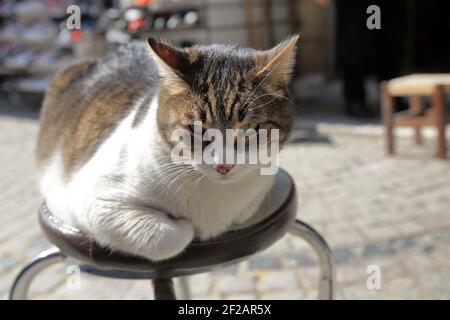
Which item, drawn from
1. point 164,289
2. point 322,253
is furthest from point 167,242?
point 322,253

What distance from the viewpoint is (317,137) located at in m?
5.33

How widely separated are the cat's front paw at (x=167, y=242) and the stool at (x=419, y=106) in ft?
11.8

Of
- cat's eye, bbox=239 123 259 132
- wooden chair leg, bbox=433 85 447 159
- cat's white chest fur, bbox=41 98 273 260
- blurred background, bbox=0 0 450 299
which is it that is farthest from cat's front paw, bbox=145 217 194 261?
wooden chair leg, bbox=433 85 447 159

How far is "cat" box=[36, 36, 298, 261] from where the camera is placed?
1.20 meters

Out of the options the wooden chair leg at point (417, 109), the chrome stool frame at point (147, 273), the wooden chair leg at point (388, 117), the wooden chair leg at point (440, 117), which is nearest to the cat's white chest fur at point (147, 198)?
the chrome stool frame at point (147, 273)

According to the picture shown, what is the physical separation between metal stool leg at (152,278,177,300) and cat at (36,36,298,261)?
122 millimetres

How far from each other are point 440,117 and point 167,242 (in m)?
3.72

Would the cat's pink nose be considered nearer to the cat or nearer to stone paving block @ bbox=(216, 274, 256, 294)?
the cat

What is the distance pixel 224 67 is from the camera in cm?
127

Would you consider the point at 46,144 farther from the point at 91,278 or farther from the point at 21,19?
the point at 21,19

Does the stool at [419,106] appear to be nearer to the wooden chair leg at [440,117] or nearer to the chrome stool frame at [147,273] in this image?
the wooden chair leg at [440,117]

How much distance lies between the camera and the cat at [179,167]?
1.20m

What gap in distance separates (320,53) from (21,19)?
4.51m

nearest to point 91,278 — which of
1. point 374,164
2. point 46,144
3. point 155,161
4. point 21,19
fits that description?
point 46,144
